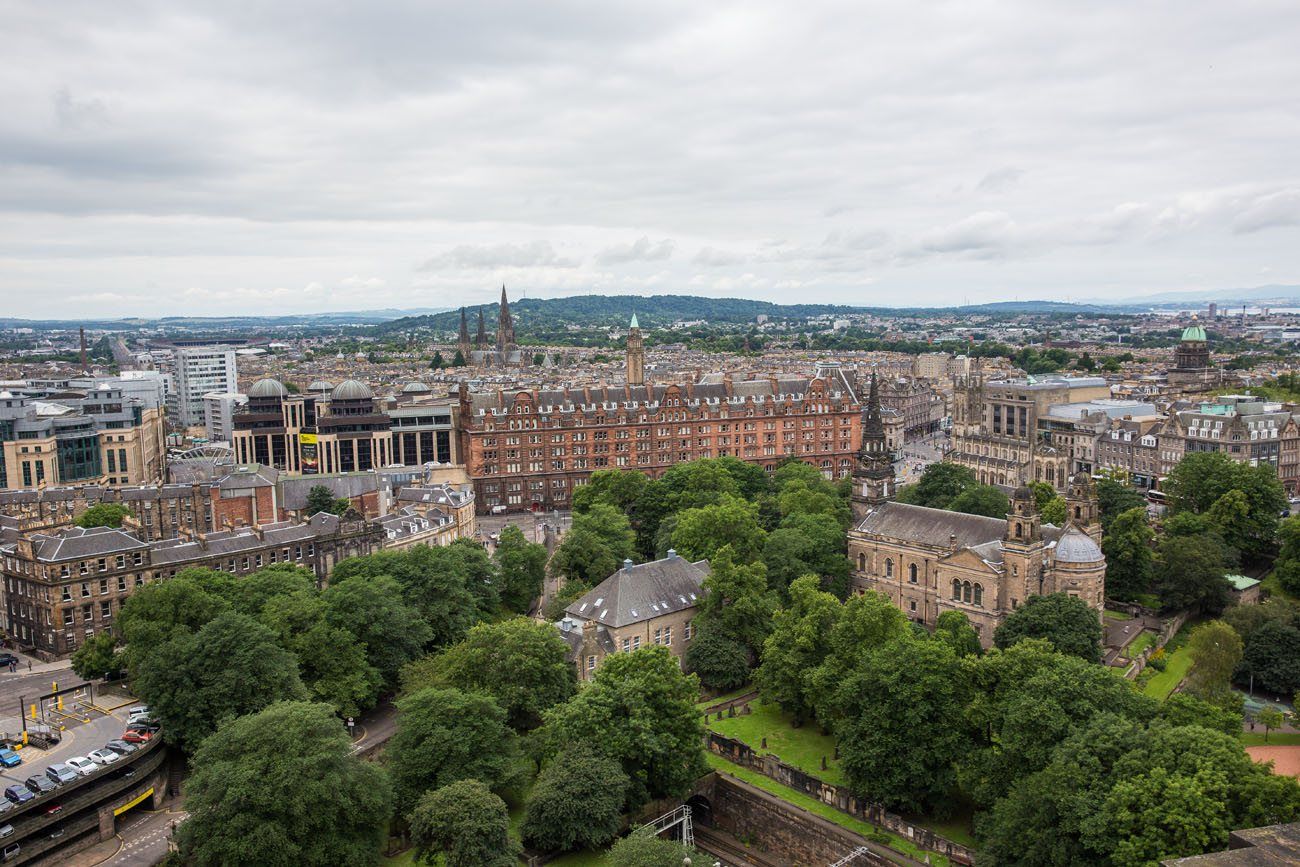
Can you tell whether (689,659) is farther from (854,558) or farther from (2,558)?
(2,558)

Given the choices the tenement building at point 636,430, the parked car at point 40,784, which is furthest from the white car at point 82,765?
the tenement building at point 636,430

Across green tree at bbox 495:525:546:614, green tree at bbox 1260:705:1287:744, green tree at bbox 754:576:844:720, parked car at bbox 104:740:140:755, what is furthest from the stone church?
parked car at bbox 104:740:140:755

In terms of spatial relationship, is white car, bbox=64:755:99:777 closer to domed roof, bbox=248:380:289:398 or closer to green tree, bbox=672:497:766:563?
green tree, bbox=672:497:766:563

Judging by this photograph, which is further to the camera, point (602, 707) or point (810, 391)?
point (810, 391)

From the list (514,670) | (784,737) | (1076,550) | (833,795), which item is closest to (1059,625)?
(1076,550)

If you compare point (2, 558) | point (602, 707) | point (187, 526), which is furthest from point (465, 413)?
point (602, 707)

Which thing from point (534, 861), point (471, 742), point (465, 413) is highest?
point (465, 413)

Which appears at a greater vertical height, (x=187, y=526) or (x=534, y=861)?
(x=187, y=526)
